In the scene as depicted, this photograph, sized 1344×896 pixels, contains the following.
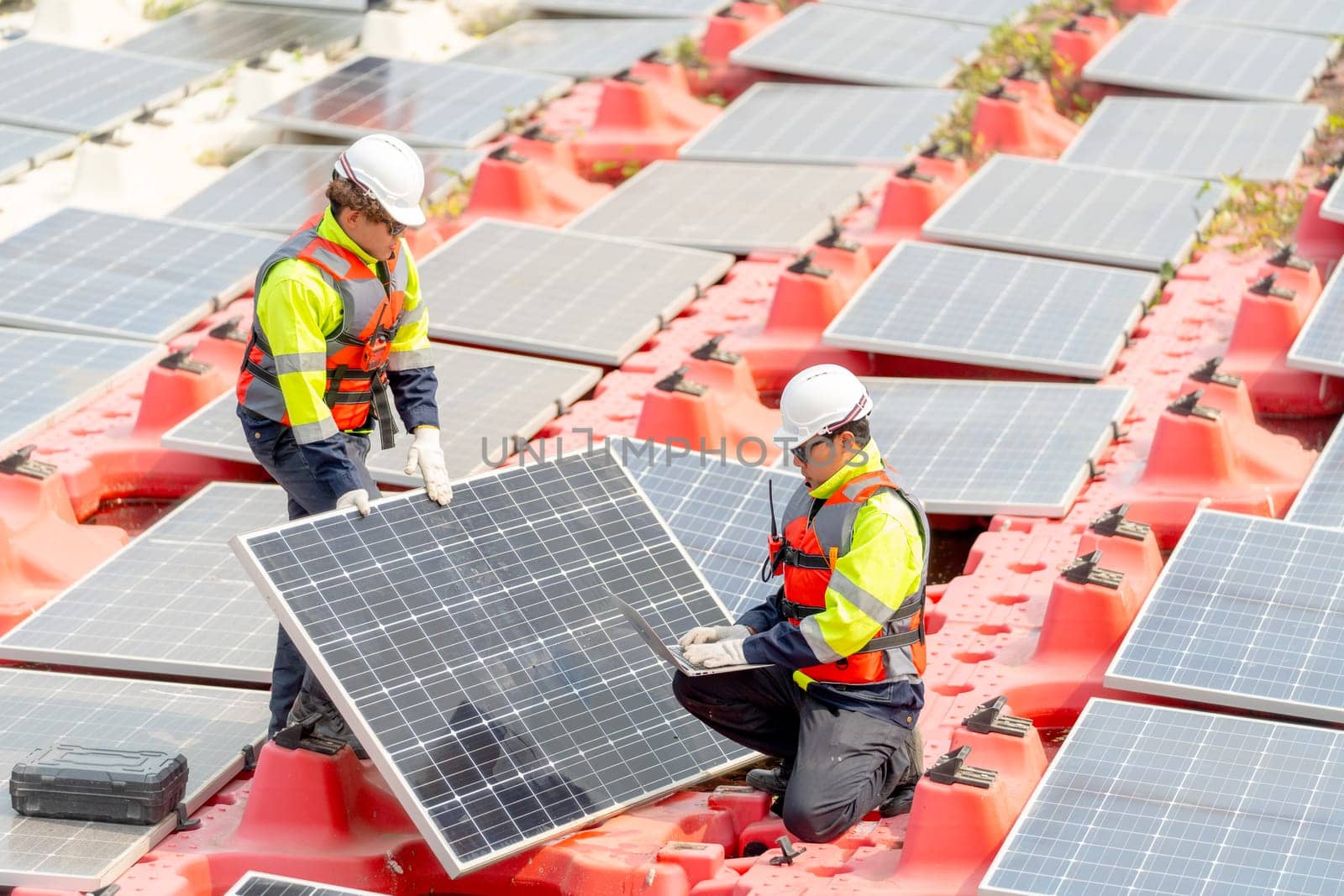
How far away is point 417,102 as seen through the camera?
14750mm

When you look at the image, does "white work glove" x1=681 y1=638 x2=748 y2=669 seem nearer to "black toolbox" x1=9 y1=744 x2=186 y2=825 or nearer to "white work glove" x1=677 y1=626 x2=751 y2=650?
"white work glove" x1=677 y1=626 x2=751 y2=650

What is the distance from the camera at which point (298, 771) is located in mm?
7352

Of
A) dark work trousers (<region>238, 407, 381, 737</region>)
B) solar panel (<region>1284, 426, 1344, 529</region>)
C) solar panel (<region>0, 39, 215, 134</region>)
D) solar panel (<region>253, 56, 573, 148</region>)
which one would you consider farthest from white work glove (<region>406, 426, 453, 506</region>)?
solar panel (<region>0, 39, 215, 134</region>)

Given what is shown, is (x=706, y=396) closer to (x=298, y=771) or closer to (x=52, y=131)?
(x=298, y=771)

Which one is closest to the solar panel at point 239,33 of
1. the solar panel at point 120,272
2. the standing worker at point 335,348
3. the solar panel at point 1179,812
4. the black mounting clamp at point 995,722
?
the solar panel at point 120,272

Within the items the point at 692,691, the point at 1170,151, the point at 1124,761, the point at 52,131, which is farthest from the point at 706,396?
the point at 52,131

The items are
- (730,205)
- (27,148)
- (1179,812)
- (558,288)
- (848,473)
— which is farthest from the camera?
(27,148)

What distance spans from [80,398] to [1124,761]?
604cm

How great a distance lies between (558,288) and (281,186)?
8.76 feet

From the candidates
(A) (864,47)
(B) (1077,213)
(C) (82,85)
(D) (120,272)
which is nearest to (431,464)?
(D) (120,272)

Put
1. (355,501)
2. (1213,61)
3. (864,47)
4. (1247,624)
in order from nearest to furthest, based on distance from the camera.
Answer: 1. (355,501)
2. (1247,624)
3. (1213,61)
4. (864,47)

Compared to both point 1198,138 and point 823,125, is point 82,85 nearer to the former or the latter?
point 823,125

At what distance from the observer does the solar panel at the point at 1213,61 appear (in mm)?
14719

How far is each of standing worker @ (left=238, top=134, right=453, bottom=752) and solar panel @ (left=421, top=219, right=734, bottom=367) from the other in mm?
3356
